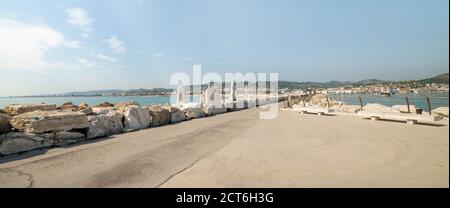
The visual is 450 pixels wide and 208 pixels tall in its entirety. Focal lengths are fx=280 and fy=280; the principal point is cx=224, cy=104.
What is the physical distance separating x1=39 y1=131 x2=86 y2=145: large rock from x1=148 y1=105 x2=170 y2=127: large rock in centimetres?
413

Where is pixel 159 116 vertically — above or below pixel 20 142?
above

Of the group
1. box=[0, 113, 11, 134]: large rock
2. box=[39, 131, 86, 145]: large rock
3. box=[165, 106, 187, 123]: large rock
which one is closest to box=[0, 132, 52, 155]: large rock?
box=[39, 131, 86, 145]: large rock

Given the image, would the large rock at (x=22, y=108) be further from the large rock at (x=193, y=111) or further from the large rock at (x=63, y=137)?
the large rock at (x=193, y=111)

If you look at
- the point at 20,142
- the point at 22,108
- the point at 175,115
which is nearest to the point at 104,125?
the point at 20,142

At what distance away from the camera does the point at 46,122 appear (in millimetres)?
7883

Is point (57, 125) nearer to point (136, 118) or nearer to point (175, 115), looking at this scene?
point (136, 118)

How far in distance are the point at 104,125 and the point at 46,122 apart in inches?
88.8

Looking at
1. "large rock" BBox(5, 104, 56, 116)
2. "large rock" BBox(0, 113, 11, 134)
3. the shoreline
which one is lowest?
the shoreline

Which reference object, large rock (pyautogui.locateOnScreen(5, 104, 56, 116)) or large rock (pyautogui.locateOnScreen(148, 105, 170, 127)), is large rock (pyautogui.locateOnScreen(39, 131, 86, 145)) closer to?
large rock (pyautogui.locateOnScreen(5, 104, 56, 116))

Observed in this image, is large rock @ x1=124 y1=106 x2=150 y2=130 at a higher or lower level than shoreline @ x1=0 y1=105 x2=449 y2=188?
higher

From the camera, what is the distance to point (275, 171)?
5297 mm

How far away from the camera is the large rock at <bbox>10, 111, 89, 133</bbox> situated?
767 centimetres

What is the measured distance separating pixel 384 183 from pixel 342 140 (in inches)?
153
